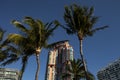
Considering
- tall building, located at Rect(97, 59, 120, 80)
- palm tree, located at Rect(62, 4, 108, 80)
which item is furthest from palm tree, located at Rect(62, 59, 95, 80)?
tall building, located at Rect(97, 59, 120, 80)

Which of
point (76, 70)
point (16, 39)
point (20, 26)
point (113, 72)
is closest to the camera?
point (16, 39)

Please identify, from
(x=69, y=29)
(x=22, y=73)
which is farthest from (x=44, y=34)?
(x=22, y=73)

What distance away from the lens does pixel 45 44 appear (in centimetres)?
2680

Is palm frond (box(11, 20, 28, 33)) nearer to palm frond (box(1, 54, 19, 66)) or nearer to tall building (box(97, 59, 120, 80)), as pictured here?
palm frond (box(1, 54, 19, 66))

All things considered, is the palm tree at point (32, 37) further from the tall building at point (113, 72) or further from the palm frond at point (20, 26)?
the tall building at point (113, 72)

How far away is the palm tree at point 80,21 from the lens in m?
27.4

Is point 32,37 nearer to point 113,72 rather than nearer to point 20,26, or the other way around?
point 20,26

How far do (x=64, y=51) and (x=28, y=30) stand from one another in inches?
6724

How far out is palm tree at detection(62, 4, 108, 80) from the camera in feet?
A: 89.8

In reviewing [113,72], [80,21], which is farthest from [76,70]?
[113,72]

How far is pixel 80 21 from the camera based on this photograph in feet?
89.5

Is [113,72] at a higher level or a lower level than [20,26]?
higher

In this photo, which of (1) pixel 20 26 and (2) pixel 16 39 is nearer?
(2) pixel 16 39

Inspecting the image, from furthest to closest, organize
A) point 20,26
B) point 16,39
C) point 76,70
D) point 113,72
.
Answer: point 113,72
point 76,70
point 20,26
point 16,39
